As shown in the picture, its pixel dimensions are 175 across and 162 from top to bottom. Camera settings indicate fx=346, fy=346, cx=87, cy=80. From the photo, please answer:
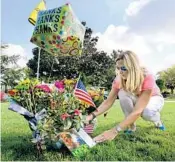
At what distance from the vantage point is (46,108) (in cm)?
280

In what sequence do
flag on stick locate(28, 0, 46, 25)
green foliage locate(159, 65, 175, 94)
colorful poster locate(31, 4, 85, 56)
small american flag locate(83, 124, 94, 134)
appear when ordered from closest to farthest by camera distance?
small american flag locate(83, 124, 94, 134)
colorful poster locate(31, 4, 85, 56)
flag on stick locate(28, 0, 46, 25)
green foliage locate(159, 65, 175, 94)

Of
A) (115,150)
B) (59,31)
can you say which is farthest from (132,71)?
(59,31)

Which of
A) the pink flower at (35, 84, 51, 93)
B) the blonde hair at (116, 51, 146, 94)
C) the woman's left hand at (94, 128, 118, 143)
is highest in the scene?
the blonde hair at (116, 51, 146, 94)

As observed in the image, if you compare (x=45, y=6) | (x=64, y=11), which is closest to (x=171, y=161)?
(x=64, y=11)

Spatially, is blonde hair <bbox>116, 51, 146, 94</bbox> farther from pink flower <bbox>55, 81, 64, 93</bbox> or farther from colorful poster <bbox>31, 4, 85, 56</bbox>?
colorful poster <bbox>31, 4, 85, 56</bbox>

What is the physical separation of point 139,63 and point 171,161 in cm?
91

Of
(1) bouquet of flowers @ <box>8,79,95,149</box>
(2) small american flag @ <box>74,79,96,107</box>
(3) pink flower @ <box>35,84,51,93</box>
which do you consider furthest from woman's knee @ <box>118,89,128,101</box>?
(3) pink flower @ <box>35,84,51,93</box>

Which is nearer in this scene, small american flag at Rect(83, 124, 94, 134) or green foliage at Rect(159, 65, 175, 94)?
small american flag at Rect(83, 124, 94, 134)

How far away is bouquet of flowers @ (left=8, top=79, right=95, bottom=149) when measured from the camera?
8.96 feet

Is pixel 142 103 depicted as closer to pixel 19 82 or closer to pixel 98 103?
pixel 98 103

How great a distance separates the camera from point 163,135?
12.4 ft

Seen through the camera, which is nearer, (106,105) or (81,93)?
(81,93)

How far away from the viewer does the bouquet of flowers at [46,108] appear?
2.73 meters

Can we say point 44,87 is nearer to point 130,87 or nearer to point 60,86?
point 60,86
